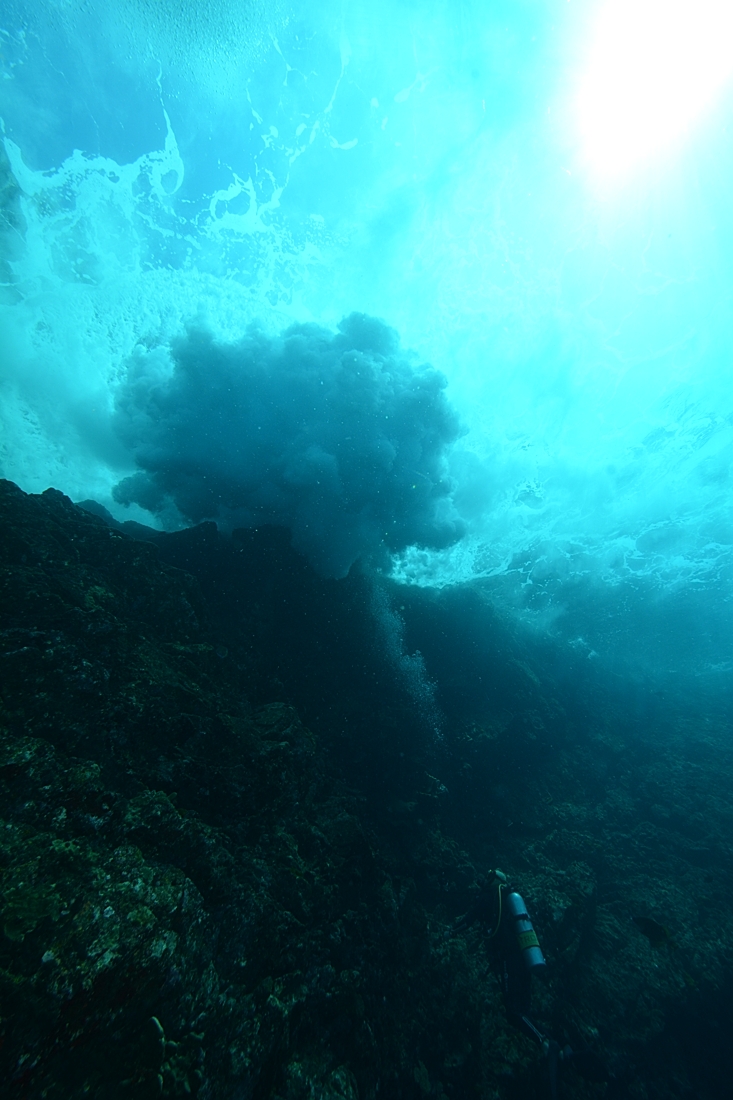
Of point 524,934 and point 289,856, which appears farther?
point 524,934

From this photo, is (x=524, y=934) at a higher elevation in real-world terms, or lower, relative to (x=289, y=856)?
lower

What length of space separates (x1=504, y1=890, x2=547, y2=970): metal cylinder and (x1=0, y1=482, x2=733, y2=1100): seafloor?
1775 millimetres

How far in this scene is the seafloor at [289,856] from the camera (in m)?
4.38

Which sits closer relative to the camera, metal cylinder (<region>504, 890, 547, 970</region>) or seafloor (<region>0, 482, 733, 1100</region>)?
seafloor (<region>0, 482, 733, 1100</region>)

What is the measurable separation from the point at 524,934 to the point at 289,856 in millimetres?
5399

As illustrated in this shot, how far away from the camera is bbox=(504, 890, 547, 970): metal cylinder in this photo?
25.1 ft

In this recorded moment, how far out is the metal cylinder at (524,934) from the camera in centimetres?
765

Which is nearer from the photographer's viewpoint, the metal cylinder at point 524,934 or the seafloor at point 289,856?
the seafloor at point 289,856

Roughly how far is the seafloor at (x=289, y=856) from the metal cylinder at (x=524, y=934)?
177 cm

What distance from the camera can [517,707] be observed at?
17922mm

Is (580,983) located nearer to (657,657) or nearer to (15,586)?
(15,586)

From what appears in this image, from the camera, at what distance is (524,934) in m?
7.93

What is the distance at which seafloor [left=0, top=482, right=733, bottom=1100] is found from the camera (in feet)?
14.4

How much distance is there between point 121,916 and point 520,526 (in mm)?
25883
